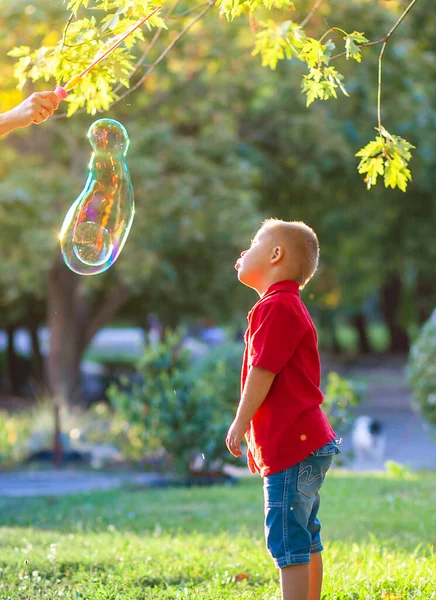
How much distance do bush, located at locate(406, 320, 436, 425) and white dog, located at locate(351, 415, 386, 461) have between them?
151 cm

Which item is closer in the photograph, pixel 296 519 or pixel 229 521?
pixel 296 519

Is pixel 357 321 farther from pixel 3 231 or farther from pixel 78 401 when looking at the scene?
pixel 3 231

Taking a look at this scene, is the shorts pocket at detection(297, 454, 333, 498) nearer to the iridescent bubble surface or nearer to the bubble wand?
the iridescent bubble surface

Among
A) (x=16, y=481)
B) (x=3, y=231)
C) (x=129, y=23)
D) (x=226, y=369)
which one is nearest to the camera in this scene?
(x=129, y=23)

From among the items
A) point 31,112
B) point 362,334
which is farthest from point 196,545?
point 362,334

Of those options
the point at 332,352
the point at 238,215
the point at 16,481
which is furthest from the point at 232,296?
the point at 332,352

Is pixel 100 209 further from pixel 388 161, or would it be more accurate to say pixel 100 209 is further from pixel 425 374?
pixel 425 374

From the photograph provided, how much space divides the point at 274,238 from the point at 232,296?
13519 mm

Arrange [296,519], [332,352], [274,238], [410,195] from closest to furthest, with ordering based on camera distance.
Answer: [296,519], [274,238], [410,195], [332,352]

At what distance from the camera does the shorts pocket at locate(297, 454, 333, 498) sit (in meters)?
3.41

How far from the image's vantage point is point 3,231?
13398mm


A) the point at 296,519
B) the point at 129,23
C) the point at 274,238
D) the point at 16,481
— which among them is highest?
the point at 129,23

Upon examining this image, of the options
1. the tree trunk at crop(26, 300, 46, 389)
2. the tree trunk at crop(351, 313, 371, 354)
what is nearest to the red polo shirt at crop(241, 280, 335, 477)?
the tree trunk at crop(26, 300, 46, 389)

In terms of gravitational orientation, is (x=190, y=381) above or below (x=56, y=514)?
above
